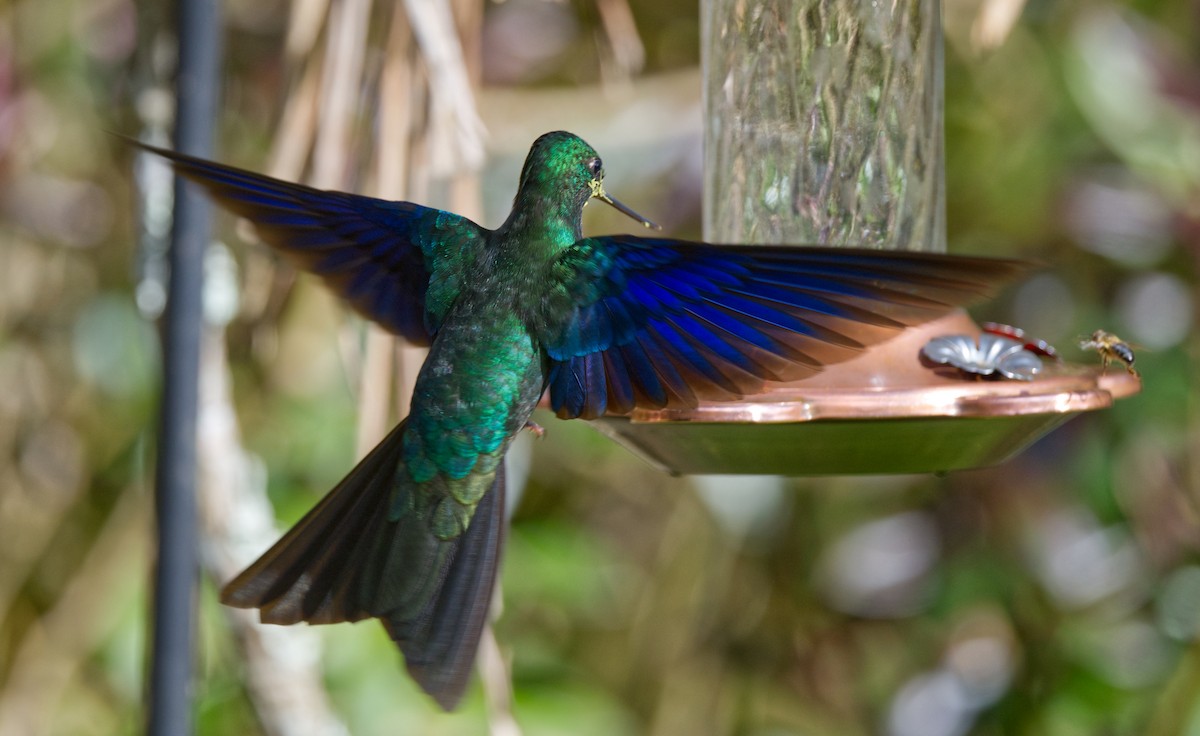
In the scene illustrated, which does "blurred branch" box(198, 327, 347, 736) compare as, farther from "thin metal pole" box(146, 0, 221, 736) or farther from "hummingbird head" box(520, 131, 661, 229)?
"hummingbird head" box(520, 131, 661, 229)

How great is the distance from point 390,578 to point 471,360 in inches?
10.8

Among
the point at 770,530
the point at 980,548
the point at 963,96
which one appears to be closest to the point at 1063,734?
the point at 980,548

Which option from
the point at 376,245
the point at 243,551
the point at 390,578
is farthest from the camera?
the point at 243,551

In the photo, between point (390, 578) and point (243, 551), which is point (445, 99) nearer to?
point (390, 578)

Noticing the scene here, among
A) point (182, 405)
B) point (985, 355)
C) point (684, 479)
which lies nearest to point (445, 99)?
point (182, 405)

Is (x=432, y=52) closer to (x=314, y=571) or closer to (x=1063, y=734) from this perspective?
(x=314, y=571)

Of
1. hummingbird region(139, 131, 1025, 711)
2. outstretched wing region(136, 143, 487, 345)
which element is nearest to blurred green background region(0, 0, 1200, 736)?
outstretched wing region(136, 143, 487, 345)

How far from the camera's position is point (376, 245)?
186 cm

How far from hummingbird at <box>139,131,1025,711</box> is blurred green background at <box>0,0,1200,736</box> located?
52.4 inches

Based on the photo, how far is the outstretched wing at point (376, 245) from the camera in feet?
5.72


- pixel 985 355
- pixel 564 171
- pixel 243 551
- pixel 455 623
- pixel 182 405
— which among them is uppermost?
pixel 564 171

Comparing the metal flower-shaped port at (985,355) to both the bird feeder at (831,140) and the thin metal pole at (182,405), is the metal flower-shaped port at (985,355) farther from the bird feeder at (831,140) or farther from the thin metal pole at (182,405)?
the thin metal pole at (182,405)

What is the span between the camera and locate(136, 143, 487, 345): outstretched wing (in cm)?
174

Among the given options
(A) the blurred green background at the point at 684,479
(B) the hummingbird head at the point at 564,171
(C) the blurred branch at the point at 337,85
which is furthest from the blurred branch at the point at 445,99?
(A) the blurred green background at the point at 684,479
